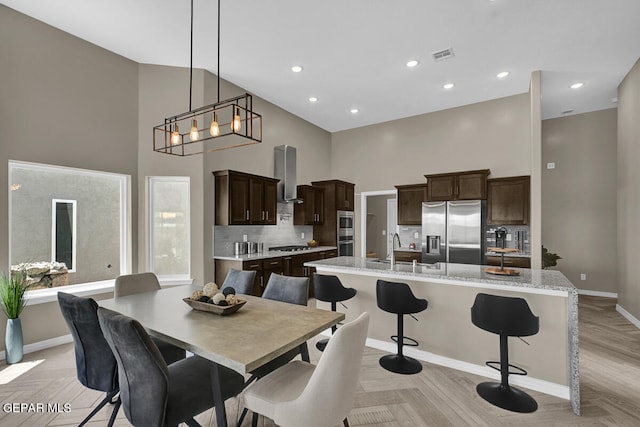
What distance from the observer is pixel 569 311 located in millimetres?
2402

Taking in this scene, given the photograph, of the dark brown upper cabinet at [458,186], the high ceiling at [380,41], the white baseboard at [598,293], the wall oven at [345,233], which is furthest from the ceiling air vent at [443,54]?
the white baseboard at [598,293]

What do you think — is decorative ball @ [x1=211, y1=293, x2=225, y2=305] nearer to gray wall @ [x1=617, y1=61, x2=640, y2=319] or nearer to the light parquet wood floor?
the light parquet wood floor

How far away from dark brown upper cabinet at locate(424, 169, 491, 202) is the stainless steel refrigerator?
0.11 m

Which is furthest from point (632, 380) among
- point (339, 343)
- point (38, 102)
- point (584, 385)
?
point (38, 102)

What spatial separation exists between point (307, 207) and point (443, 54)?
3634 millimetres

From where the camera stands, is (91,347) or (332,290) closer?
(91,347)

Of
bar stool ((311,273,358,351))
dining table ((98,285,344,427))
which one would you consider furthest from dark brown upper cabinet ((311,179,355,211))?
dining table ((98,285,344,427))

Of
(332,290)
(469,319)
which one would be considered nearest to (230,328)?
(332,290)

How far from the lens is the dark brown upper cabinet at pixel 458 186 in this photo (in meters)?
5.21

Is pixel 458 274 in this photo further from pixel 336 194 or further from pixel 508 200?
pixel 336 194

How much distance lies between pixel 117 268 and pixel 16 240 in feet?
3.67

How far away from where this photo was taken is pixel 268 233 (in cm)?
576

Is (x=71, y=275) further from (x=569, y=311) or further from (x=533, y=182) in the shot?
(x=533, y=182)

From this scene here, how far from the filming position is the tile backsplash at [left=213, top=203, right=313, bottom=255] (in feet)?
15.8
